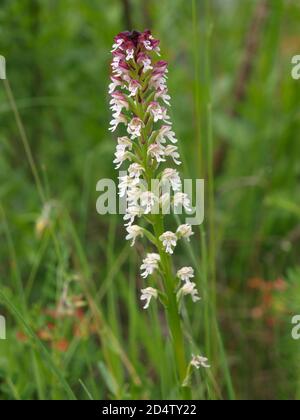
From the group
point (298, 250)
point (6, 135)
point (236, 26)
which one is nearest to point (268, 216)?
point (298, 250)

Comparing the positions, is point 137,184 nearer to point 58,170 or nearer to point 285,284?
point 285,284

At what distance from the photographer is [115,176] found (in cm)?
469

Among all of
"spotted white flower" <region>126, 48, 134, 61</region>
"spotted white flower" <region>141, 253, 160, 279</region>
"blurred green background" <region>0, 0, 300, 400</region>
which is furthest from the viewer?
"blurred green background" <region>0, 0, 300, 400</region>

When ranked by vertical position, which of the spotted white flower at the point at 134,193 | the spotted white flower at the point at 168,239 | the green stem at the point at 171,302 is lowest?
the green stem at the point at 171,302

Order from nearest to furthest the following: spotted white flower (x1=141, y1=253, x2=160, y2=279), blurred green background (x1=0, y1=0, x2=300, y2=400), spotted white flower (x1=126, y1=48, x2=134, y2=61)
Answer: spotted white flower (x1=126, y1=48, x2=134, y2=61)
spotted white flower (x1=141, y1=253, x2=160, y2=279)
blurred green background (x1=0, y1=0, x2=300, y2=400)

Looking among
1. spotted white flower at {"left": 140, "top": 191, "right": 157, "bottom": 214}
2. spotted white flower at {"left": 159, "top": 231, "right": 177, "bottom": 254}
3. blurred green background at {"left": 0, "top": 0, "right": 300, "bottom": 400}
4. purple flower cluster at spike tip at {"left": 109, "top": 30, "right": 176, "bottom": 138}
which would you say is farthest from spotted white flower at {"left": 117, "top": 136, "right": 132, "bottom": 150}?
blurred green background at {"left": 0, "top": 0, "right": 300, "bottom": 400}

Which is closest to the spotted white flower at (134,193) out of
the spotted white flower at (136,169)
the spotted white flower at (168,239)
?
the spotted white flower at (136,169)

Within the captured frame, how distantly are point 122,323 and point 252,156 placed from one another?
4.90 ft

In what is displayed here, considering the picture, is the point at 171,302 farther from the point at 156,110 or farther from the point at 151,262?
the point at 156,110

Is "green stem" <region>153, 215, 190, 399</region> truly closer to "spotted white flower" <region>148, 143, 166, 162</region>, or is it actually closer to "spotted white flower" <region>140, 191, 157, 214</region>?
"spotted white flower" <region>140, 191, 157, 214</region>

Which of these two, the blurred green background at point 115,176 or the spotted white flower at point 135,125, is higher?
the blurred green background at point 115,176

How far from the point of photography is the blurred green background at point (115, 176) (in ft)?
11.8

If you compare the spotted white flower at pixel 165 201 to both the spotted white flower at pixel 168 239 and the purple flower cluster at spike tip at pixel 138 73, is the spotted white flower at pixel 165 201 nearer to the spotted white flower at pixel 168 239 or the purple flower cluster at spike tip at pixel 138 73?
the spotted white flower at pixel 168 239

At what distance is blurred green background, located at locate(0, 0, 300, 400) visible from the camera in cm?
359
